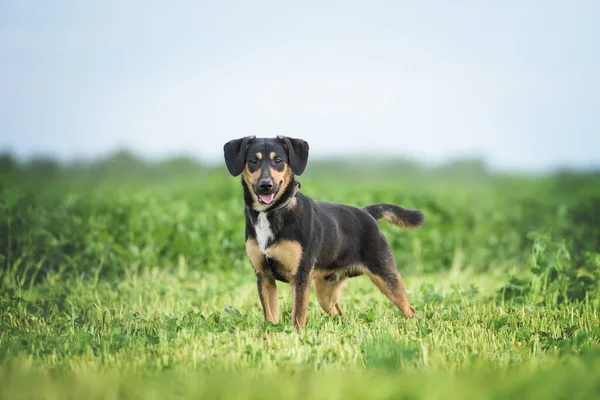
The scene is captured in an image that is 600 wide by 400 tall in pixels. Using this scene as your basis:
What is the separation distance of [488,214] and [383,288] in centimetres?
992

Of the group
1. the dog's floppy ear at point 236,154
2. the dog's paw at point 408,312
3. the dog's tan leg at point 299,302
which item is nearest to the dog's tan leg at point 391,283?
the dog's paw at point 408,312

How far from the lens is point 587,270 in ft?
31.1

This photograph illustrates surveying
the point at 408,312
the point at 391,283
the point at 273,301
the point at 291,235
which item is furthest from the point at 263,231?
the point at 408,312

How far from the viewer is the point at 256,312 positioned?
8320 millimetres

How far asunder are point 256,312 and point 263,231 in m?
1.78

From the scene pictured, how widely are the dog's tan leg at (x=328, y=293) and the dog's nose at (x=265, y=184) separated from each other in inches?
63.5

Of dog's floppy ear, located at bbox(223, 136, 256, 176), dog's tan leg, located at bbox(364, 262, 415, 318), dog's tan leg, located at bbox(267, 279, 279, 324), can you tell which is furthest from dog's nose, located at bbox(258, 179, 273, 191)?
dog's tan leg, located at bbox(364, 262, 415, 318)

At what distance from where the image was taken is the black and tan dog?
A: 22.3 feet

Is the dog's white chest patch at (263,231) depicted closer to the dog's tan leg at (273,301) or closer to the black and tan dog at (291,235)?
the black and tan dog at (291,235)

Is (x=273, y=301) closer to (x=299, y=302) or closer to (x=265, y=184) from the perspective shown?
(x=299, y=302)

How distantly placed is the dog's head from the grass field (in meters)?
1.27

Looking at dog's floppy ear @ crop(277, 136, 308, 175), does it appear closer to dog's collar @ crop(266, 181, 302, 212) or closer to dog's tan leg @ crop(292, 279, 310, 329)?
dog's collar @ crop(266, 181, 302, 212)

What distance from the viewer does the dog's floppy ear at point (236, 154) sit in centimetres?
696

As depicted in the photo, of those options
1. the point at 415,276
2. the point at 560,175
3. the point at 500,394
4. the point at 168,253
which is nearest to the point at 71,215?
the point at 168,253
